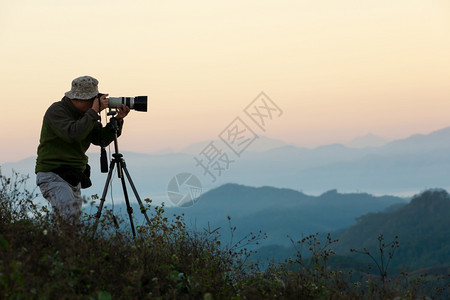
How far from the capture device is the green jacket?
7.30 m

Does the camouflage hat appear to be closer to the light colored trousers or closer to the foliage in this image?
the light colored trousers

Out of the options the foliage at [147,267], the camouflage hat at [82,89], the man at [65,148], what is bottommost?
the foliage at [147,267]

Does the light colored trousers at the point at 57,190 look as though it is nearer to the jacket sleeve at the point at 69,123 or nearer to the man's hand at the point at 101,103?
the jacket sleeve at the point at 69,123

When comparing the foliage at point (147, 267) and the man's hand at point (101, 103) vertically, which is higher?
the man's hand at point (101, 103)

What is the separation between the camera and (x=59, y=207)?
24.9ft

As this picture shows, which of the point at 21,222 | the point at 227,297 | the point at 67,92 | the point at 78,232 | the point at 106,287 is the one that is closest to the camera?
the point at 106,287

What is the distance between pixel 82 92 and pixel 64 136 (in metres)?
0.70

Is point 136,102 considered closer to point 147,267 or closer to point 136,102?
point 136,102

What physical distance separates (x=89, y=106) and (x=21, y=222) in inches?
71.2

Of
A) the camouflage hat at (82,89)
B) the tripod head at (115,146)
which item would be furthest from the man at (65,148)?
the tripod head at (115,146)

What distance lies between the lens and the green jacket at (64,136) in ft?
24.0

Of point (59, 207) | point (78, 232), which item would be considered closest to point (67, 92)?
point (59, 207)

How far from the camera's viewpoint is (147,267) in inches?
246

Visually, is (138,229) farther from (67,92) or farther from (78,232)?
(67,92)
